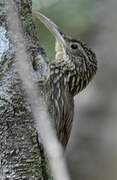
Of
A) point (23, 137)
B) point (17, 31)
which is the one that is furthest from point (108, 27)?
point (17, 31)

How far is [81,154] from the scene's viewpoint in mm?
8812

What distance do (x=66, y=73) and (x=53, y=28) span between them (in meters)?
0.36

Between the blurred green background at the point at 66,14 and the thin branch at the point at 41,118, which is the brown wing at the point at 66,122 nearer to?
the blurred green background at the point at 66,14

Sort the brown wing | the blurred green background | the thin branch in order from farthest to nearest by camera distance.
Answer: the blurred green background, the brown wing, the thin branch

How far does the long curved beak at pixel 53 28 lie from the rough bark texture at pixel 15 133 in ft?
2.90

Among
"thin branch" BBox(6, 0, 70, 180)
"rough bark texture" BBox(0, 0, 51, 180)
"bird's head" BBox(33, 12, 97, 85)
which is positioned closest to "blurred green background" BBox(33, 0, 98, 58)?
"bird's head" BBox(33, 12, 97, 85)

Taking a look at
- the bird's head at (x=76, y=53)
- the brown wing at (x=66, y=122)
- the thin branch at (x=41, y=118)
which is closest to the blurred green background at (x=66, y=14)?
the bird's head at (x=76, y=53)

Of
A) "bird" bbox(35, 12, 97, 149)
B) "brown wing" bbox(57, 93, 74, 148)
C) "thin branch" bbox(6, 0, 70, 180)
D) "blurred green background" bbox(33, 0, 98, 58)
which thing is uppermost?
"blurred green background" bbox(33, 0, 98, 58)

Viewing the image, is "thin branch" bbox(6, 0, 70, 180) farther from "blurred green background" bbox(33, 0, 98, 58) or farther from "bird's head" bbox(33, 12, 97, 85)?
"blurred green background" bbox(33, 0, 98, 58)

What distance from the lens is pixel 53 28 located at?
18.7 feet

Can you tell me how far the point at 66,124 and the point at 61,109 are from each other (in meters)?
0.11

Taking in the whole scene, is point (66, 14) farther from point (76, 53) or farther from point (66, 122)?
point (66, 122)

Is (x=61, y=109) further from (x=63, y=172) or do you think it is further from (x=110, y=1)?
(x=110, y=1)

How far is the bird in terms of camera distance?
558 cm
